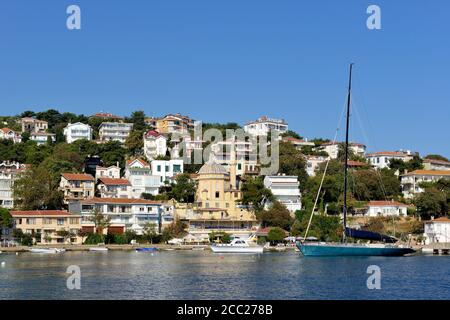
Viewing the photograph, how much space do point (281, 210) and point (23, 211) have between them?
2587 centimetres

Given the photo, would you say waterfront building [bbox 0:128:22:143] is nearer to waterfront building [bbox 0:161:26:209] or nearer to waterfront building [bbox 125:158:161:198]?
waterfront building [bbox 0:161:26:209]

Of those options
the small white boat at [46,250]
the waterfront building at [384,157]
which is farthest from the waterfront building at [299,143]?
the small white boat at [46,250]

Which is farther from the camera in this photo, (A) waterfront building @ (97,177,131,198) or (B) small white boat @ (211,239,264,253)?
(A) waterfront building @ (97,177,131,198)

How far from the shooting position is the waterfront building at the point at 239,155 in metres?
86.0

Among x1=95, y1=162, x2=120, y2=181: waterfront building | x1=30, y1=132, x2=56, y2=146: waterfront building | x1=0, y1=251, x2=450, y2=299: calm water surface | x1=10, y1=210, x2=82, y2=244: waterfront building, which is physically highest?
x1=30, y1=132, x2=56, y2=146: waterfront building

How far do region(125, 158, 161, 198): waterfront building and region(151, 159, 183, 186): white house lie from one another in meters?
1.13

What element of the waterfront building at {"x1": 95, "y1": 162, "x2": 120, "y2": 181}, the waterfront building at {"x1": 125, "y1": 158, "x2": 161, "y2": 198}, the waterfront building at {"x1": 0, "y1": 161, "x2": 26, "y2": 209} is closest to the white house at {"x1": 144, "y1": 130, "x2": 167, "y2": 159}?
the waterfront building at {"x1": 95, "y1": 162, "x2": 120, "y2": 181}

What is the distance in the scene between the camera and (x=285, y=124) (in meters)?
125

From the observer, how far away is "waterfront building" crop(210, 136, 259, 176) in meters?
86.0

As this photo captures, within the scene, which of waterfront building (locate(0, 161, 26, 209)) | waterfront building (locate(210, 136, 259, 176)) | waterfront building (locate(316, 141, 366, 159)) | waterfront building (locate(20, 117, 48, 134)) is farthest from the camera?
waterfront building (locate(20, 117, 48, 134))

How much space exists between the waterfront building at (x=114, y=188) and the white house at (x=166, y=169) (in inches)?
222

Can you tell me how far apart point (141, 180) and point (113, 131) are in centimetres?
3286

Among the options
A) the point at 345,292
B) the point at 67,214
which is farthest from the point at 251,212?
the point at 345,292
